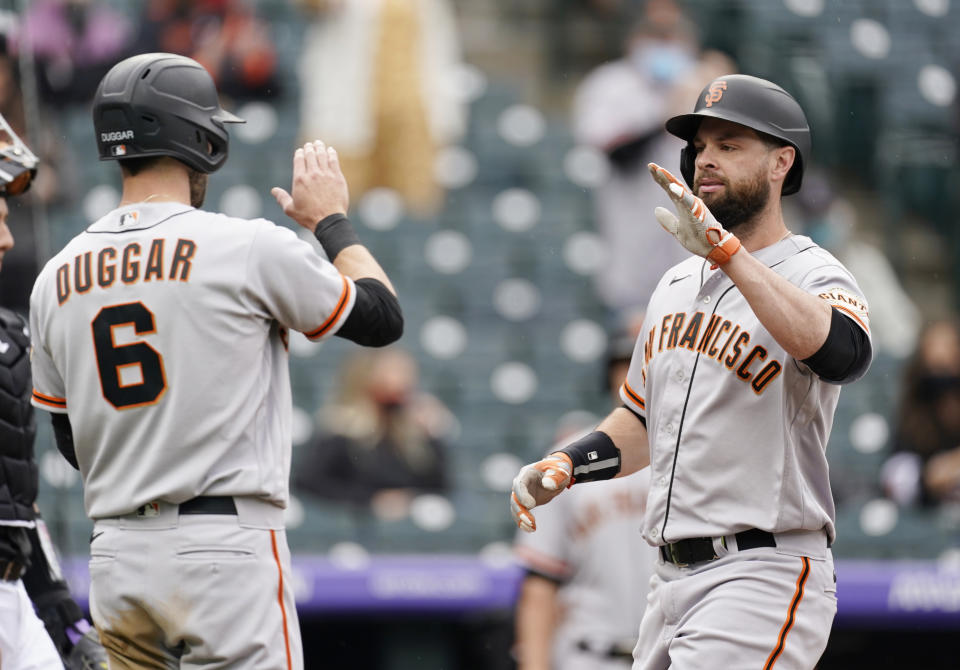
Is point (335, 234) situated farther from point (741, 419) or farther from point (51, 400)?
point (741, 419)

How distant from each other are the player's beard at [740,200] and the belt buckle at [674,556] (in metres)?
0.73

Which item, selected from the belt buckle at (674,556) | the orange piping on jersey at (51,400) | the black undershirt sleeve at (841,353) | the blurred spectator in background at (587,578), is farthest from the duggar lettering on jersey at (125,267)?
the blurred spectator in background at (587,578)

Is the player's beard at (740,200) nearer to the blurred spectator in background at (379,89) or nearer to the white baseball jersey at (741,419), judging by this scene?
the white baseball jersey at (741,419)

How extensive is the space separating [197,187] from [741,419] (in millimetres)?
1334

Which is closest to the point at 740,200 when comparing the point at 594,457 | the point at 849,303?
the point at 849,303

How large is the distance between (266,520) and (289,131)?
6517 mm

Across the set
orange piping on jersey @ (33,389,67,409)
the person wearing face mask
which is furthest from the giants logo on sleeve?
the person wearing face mask

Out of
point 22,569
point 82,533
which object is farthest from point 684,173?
point 82,533

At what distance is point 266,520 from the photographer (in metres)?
3.13

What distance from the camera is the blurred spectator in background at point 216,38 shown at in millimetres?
8570

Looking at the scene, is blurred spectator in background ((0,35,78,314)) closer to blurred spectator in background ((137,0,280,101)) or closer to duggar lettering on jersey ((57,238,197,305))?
blurred spectator in background ((137,0,280,101))

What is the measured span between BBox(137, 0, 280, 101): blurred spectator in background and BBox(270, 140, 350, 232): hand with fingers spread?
5320 mm

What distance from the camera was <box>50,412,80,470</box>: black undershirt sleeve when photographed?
3.41 metres

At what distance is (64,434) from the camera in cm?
342
